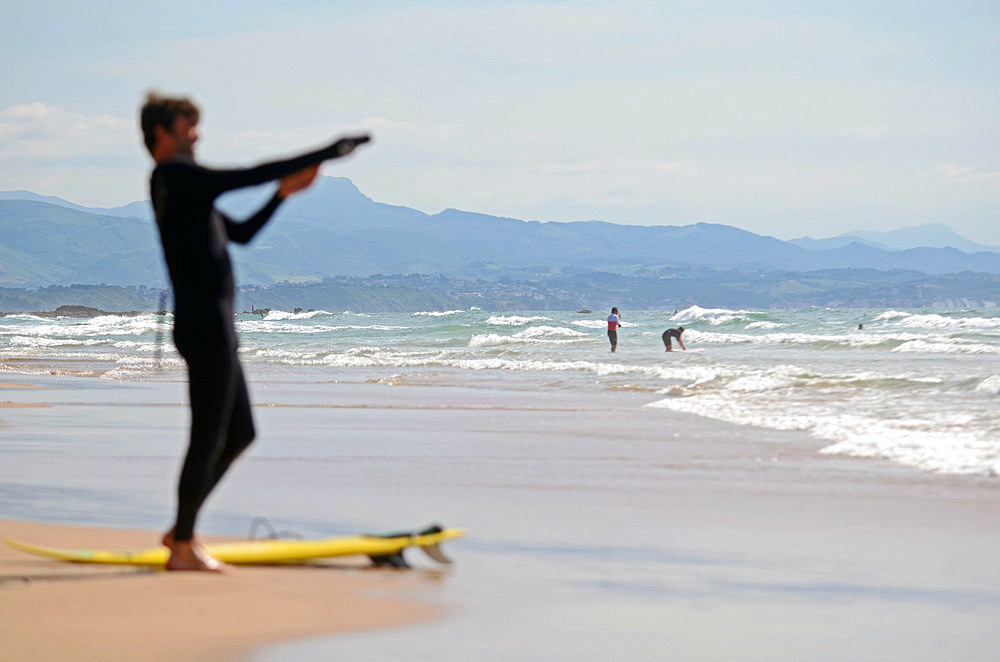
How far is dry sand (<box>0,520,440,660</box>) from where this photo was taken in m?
3.23

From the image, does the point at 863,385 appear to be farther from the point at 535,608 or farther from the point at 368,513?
the point at 535,608

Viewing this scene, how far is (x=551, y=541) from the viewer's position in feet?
16.8

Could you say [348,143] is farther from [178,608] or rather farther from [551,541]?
[551,541]

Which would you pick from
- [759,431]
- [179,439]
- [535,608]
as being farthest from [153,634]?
[759,431]

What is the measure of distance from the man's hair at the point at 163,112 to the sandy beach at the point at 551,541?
5.31 feet

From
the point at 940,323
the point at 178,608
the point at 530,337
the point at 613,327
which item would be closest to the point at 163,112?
the point at 178,608

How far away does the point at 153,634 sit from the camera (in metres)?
3.34

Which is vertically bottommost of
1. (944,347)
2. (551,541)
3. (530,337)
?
(530,337)

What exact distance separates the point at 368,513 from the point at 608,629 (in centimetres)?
256

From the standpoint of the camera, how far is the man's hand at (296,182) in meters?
4.02

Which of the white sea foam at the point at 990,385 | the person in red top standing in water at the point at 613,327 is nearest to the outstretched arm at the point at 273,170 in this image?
the white sea foam at the point at 990,385

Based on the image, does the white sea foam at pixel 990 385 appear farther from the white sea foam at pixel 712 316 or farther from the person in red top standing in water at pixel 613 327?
the white sea foam at pixel 712 316

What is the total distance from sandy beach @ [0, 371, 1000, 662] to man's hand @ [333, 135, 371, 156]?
151cm

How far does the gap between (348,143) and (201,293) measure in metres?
0.77
